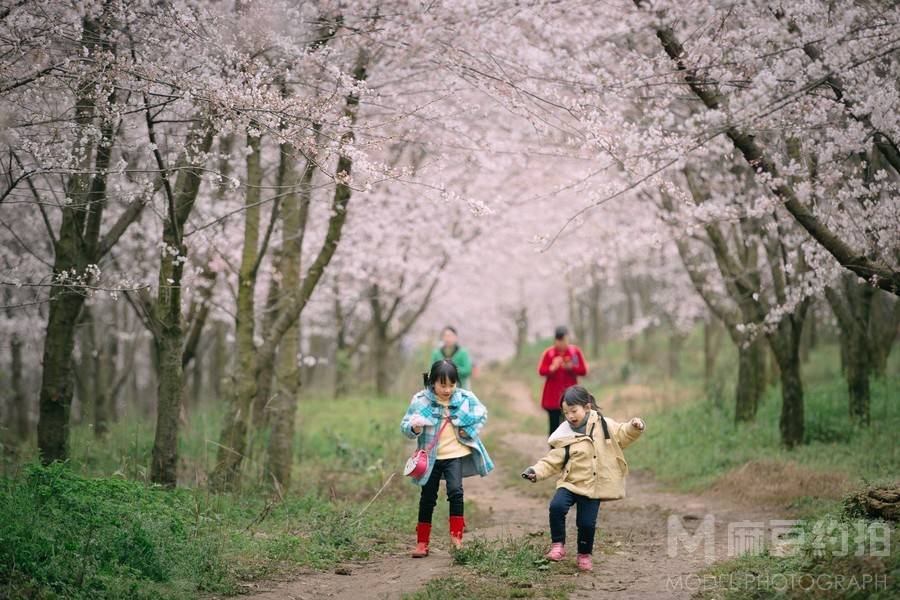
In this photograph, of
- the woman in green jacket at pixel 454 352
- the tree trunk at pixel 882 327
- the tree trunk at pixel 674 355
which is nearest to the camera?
the woman in green jacket at pixel 454 352

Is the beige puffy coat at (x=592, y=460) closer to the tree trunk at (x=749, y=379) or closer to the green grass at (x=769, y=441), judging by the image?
the green grass at (x=769, y=441)

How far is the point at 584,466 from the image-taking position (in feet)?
20.5

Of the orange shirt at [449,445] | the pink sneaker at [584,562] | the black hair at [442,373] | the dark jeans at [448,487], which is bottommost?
the pink sneaker at [584,562]

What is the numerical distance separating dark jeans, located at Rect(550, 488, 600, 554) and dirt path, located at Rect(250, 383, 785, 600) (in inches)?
10.5

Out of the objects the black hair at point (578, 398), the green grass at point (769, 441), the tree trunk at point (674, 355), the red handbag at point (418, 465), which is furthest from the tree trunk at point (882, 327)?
the tree trunk at point (674, 355)

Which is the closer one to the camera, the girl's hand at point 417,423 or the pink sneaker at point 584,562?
the pink sneaker at point 584,562

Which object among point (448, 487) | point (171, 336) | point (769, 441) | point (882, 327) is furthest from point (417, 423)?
point (882, 327)

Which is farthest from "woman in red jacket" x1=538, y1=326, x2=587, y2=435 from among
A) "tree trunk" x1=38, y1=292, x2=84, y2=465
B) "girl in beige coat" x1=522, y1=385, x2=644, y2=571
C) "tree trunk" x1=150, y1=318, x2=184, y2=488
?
"tree trunk" x1=38, y1=292, x2=84, y2=465

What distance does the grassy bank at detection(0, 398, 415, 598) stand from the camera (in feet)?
16.5

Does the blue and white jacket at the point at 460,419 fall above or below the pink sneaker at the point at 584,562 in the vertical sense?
above

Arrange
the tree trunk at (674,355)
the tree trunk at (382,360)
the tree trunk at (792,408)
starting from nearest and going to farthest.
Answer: the tree trunk at (792,408)
the tree trunk at (382,360)
the tree trunk at (674,355)

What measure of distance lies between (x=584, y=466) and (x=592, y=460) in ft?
0.26

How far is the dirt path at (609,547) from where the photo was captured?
18.5 ft

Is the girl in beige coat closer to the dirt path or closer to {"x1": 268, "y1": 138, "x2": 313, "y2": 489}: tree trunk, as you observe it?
the dirt path
